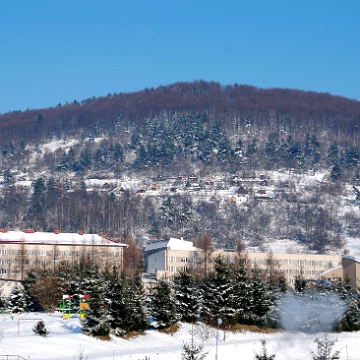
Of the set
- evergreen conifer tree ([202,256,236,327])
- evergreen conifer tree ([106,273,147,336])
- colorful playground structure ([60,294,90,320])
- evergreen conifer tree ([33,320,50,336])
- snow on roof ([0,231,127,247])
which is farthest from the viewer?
snow on roof ([0,231,127,247])

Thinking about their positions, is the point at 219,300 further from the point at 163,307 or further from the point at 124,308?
the point at 124,308

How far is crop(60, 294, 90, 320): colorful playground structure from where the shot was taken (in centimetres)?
4820

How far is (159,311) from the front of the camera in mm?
49969

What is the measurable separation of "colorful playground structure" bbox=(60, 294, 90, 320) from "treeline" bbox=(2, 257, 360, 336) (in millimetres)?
316

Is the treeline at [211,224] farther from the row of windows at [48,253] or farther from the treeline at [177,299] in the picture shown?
the treeline at [177,299]

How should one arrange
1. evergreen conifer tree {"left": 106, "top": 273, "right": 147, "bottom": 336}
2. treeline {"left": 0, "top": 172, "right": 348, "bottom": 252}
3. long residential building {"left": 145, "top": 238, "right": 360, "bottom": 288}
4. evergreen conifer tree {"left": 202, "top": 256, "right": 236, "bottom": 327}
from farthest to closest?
treeline {"left": 0, "top": 172, "right": 348, "bottom": 252}, long residential building {"left": 145, "top": 238, "right": 360, "bottom": 288}, evergreen conifer tree {"left": 202, "top": 256, "right": 236, "bottom": 327}, evergreen conifer tree {"left": 106, "top": 273, "right": 147, "bottom": 336}

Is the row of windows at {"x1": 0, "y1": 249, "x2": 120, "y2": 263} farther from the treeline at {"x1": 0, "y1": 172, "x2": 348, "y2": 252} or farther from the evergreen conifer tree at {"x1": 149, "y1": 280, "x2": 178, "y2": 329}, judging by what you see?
the treeline at {"x1": 0, "y1": 172, "x2": 348, "y2": 252}

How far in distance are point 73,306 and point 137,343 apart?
7.81 meters

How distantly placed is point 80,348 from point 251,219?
154457 millimetres

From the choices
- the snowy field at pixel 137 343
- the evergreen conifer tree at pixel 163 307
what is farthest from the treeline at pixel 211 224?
the snowy field at pixel 137 343

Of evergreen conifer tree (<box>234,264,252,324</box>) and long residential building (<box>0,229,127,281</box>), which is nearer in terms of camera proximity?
evergreen conifer tree (<box>234,264,252,324</box>)

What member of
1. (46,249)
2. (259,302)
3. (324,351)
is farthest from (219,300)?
(46,249)

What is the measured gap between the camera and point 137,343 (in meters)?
46.8

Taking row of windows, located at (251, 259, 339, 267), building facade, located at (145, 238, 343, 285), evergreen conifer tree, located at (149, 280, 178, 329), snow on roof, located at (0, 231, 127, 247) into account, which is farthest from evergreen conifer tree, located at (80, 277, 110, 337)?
row of windows, located at (251, 259, 339, 267)
